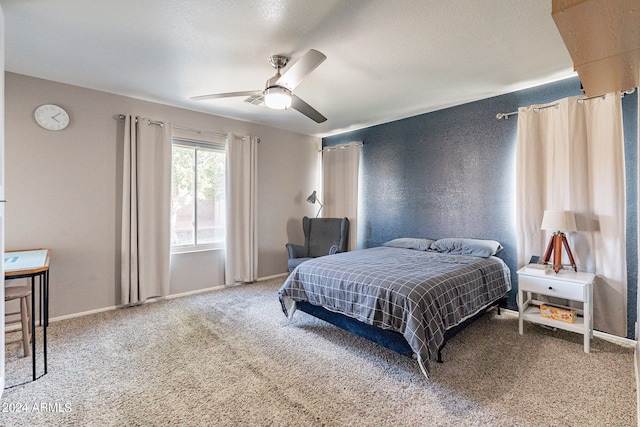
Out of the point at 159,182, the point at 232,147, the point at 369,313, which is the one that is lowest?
the point at 369,313

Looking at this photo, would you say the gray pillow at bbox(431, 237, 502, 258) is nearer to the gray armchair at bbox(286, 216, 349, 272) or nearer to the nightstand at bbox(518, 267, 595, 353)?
the nightstand at bbox(518, 267, 595, 353)

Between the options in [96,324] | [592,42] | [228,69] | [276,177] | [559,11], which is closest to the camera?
[559,11]

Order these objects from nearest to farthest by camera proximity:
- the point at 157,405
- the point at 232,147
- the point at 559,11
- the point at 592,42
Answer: the point at 559,11 → the point at 592,42 → the point at 157,405 → the point at 232,147

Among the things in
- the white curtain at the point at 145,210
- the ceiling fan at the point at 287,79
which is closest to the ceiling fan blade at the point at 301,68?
the ceiling fan at the point at 287,79

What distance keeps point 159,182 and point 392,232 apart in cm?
336

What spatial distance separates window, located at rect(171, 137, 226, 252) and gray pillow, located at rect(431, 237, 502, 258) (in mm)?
3106

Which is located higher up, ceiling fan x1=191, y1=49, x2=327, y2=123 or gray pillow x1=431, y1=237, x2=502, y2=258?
ceiling fan x1=191, y1=49, x2=327, y2=123

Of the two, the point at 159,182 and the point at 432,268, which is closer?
the point at 432,268

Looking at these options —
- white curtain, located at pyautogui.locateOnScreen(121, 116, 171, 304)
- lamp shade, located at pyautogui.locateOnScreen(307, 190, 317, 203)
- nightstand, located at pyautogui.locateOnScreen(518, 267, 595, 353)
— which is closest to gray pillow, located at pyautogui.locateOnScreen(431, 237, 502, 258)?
nightstand, located at pyautogui.locateOnScreen(518, 267, 595, 353)

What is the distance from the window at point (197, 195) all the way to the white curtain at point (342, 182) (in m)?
1.95

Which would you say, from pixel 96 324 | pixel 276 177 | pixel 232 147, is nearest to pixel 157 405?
pixel 96 324

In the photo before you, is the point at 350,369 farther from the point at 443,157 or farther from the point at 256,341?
the point at 443,157

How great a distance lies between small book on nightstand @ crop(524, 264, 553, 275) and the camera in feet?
8.94

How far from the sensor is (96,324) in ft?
10.0
